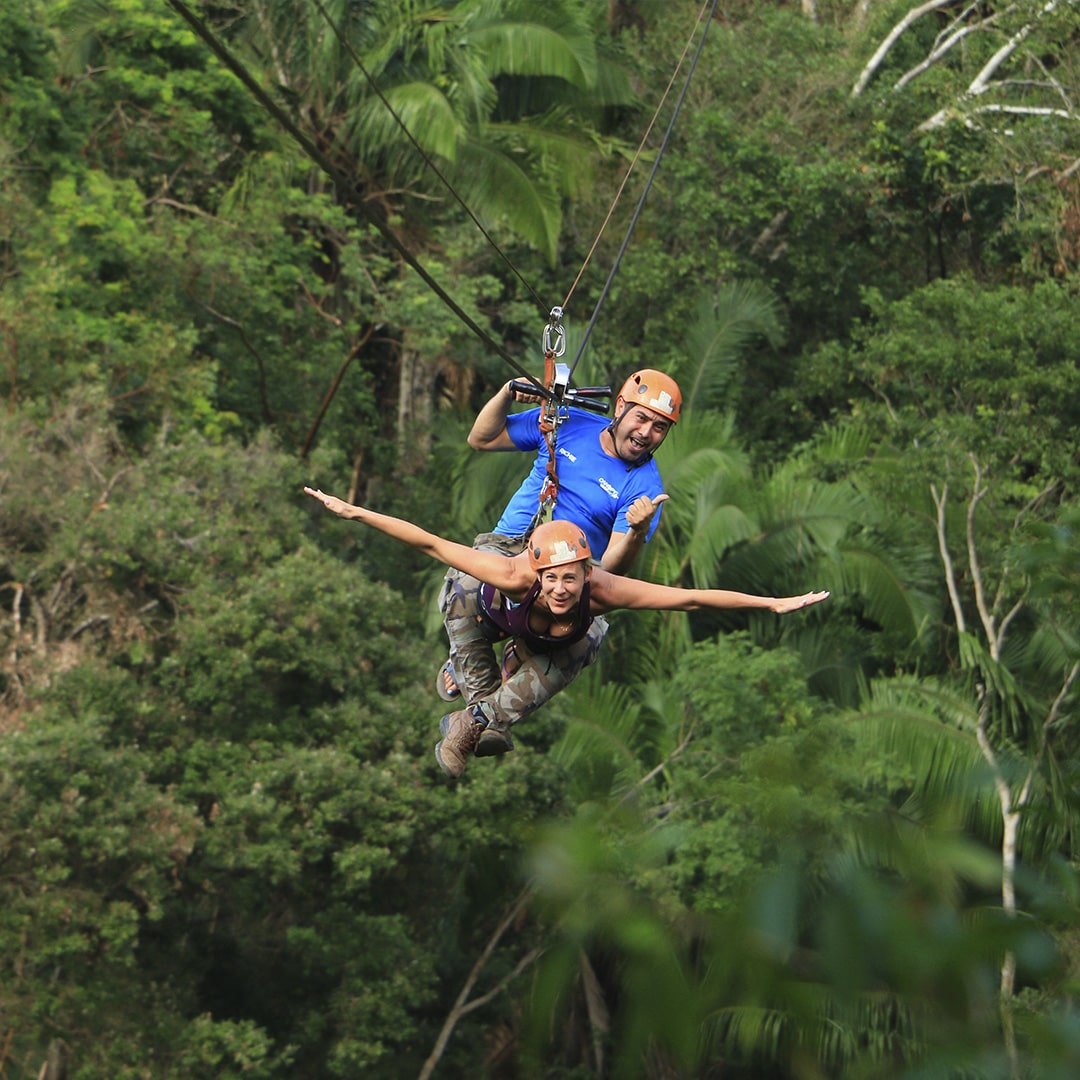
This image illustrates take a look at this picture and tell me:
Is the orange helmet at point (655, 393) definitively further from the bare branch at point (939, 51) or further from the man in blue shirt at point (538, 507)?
the bare branch at point (939, 51)

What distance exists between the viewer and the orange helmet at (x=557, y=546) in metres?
5.51

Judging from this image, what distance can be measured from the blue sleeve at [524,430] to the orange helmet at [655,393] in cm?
47

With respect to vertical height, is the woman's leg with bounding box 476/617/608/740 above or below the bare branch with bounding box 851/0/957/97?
above

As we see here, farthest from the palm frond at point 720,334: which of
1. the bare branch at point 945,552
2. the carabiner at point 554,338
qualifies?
the carabiner at point 554,338

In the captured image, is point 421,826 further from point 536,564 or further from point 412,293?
point 536,564

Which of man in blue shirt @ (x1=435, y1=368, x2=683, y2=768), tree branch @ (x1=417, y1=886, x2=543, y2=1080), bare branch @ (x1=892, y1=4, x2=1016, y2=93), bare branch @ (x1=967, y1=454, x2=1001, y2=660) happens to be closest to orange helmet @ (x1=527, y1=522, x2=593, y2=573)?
man in blue shirt @ (x1=435, y1=368, x2=683, y2=768)

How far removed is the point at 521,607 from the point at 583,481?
0.56 metres

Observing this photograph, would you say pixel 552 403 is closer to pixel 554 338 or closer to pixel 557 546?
pixel 554 338

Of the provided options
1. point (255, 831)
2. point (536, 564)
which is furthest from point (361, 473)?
point (536, 564)

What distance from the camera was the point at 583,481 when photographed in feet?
20.3

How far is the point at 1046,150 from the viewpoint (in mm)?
18328

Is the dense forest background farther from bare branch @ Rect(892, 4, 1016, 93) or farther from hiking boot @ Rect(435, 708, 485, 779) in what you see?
hiking boot @ Rect(435, 708, 485, 779)

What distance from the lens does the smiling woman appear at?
5.51 metres

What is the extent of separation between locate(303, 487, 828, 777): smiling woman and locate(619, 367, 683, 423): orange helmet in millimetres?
519
